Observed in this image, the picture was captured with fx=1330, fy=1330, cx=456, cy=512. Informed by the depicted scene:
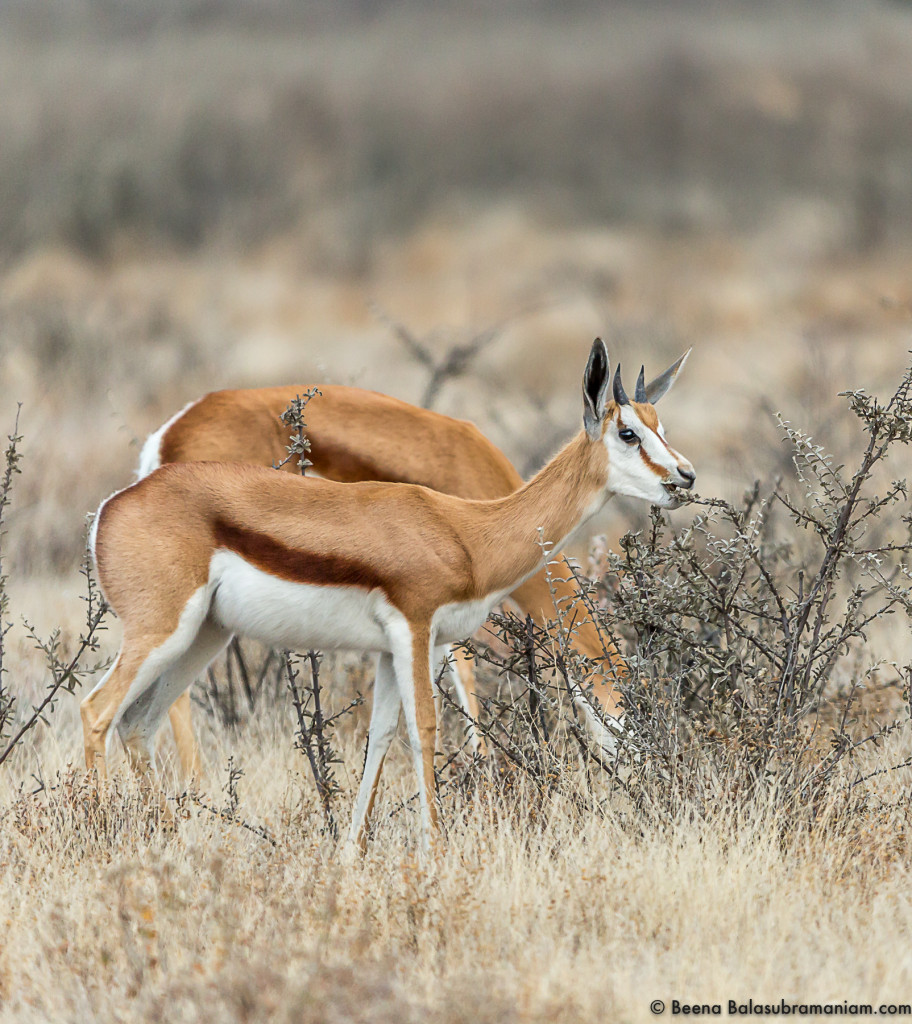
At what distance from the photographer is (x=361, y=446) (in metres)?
6.60

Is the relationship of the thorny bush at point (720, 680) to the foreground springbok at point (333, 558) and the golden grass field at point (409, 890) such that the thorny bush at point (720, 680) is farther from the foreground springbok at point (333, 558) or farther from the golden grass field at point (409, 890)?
the foreground springbok at point (333, 558)

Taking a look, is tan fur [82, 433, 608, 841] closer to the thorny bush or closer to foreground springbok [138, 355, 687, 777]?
the thorny bush

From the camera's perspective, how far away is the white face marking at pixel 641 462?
4980 millimetres

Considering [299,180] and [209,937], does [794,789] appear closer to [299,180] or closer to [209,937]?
[209,937]

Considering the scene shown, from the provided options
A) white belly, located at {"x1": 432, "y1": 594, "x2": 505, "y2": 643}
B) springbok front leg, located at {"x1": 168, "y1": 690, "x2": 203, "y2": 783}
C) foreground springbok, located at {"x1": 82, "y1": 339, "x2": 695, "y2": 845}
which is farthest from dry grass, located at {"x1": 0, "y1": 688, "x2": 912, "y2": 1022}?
springbok front leg, located at {"x1": 168, "y1": 690, "x2": 203, "y2": 783}

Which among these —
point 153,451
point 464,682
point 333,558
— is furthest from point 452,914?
point 153,451

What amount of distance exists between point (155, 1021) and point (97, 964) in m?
0.46

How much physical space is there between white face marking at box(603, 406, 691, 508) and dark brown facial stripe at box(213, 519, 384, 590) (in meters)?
1.01

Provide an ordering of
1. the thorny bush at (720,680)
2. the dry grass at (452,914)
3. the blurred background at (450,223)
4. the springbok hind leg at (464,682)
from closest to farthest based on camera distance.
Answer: the dry grass at (452,914) < the thorny bush at (720,680) < the springbok hind leg at (464,682) < the blurred background at (450,223)

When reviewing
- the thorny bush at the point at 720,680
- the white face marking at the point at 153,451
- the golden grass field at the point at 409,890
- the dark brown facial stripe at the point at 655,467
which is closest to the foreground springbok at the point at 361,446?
the white face marking at the point at 153,451

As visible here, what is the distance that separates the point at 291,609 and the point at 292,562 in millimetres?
172

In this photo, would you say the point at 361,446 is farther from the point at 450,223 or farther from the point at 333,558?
the point at 450,223

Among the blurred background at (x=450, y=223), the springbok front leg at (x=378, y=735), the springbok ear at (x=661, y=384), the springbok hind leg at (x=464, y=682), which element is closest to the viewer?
the springbok front leg at (x=378, y=735)

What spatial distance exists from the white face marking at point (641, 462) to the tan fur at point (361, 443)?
132cm
